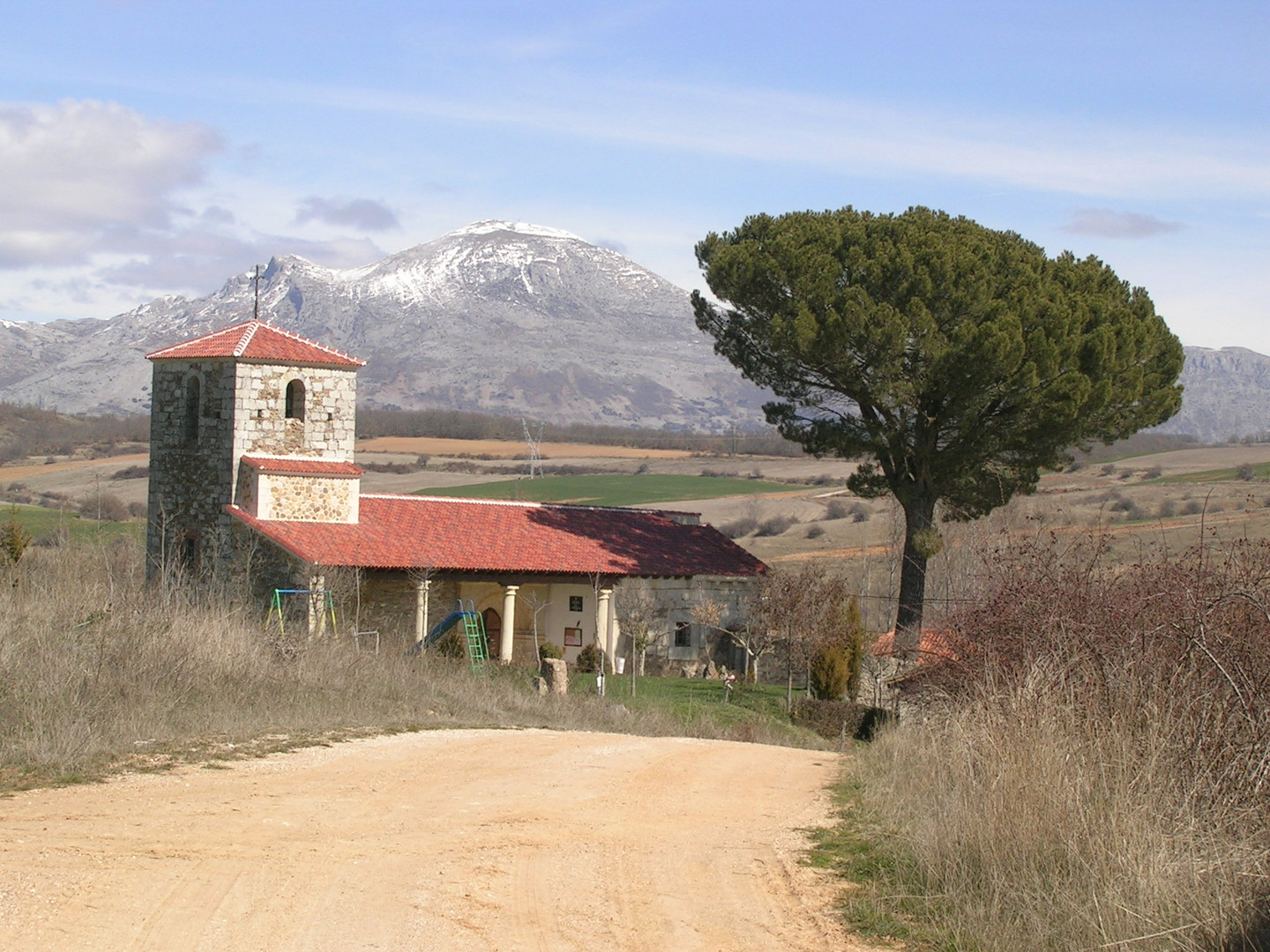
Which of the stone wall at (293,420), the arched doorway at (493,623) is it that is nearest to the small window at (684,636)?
the arched doorway at (493,623)

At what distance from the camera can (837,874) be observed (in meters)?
8.12

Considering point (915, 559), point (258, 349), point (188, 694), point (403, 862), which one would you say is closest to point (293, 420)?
point (258, 349)

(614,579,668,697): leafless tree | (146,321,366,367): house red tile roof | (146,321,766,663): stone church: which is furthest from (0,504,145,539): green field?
(614,579,668,697): leafless tree

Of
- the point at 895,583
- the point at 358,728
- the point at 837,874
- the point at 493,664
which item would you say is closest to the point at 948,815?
the point at 837,874

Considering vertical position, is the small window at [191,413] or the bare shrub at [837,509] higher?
the small window at [191,413]

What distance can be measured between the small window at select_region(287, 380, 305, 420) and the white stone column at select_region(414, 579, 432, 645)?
464 cm

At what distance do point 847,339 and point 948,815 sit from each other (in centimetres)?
2009

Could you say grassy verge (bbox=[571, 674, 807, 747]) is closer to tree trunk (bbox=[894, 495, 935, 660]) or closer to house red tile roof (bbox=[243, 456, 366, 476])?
tree trunk (bbox=[894, 495, 935, 660])

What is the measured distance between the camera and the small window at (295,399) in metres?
30.4

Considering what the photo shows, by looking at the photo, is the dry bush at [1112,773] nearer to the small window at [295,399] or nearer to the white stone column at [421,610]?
the white stone column at [421,610]

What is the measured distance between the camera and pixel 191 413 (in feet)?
102

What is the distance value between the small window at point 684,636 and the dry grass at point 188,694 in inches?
499

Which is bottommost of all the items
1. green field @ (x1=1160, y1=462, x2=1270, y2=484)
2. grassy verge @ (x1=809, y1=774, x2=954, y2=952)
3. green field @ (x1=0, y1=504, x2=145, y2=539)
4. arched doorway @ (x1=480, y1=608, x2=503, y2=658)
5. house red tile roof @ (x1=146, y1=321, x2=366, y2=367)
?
arched doorway @ (x1=480, y1=608, x2=503, y2=658)

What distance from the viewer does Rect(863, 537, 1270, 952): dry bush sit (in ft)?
21.0
